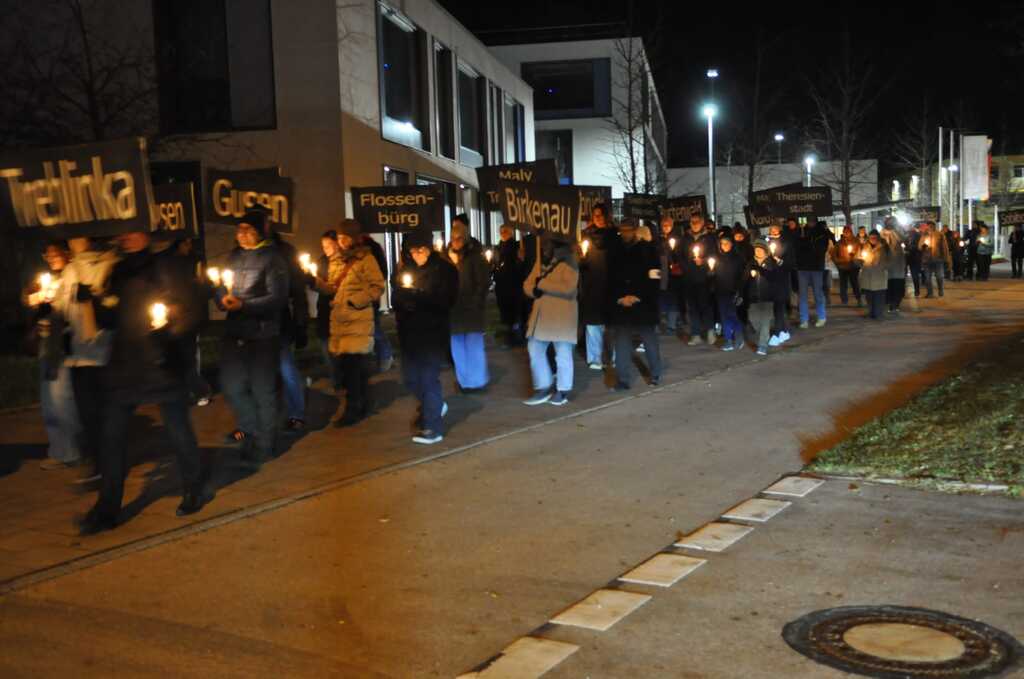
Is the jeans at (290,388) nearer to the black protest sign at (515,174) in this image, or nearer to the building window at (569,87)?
the black protest sign at (515,174)

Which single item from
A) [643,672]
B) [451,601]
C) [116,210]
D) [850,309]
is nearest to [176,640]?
[451,601]

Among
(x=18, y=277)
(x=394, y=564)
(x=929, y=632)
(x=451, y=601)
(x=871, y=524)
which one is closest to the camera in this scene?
(x=929, y=632)

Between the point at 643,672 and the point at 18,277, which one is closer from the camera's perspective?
the point at 643,672

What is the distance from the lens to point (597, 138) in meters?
54.4

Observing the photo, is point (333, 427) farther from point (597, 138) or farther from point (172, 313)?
point (597, 138)

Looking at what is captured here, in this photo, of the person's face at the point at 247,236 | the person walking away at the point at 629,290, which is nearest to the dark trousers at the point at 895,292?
the person walking away at the point at 629,290

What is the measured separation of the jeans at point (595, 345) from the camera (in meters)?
13.3

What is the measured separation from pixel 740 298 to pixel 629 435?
6.43 metres

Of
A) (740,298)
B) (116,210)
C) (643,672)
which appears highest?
(116,210)

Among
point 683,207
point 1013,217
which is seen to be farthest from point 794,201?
point 1013,217

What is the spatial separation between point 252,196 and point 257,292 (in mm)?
3802

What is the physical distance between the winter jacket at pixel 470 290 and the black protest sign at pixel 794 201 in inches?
423

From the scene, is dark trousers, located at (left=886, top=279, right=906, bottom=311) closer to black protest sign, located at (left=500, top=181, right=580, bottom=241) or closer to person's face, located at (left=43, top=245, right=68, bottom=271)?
black protest sign, located at (left=500, top=181, right=580, bottom=241)

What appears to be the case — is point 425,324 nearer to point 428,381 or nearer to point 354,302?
point 428,381
